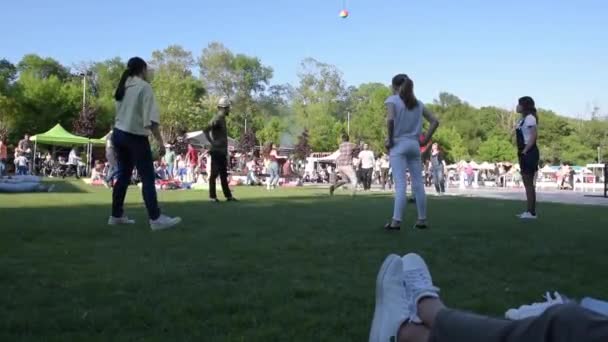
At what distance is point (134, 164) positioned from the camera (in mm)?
7574

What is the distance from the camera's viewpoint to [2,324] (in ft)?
10.1

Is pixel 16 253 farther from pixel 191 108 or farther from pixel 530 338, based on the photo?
pixel 191 108

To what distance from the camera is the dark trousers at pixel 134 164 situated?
725cm

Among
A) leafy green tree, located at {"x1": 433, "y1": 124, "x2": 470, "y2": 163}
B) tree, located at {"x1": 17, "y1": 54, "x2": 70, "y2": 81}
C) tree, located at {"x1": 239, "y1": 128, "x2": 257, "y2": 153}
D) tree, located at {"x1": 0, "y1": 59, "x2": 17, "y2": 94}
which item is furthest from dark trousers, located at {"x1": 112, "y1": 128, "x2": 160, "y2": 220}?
leafy green tree, located at {"x1": 433, "y1": 124, "x2": 470, "y2": 163}

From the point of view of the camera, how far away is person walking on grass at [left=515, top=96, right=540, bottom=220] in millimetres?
9711

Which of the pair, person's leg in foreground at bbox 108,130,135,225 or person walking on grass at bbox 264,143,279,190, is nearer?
person's leg in foreground at bbox 108,130,135,225

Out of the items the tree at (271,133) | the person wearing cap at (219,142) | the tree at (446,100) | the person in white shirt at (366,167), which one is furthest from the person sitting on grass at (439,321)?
the tree at (446,100)

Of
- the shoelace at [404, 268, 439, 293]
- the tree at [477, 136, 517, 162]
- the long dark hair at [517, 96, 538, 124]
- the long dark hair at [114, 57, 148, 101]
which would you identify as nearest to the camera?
the shoelace at [404, 268, 439, 293]

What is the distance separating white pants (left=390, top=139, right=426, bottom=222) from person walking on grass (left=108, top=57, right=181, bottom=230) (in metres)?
2.71

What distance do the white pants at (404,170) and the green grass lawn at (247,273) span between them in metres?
0.36

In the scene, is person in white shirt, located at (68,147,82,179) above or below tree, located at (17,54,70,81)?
below

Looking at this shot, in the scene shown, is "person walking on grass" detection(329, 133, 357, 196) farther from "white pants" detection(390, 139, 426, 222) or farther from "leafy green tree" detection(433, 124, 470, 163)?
"leafy green tree" detection(433, 124, 470, 163)

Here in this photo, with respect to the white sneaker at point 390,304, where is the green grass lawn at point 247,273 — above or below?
below

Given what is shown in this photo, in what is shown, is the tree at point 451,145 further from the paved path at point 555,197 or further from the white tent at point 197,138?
the paved path at point 555,197
